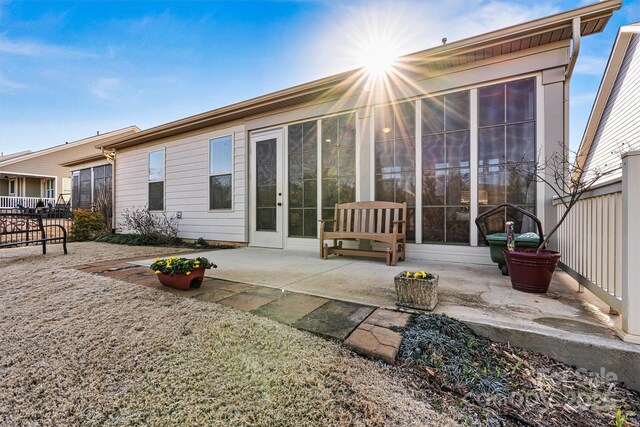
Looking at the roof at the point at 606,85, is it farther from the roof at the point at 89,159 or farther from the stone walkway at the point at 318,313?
the roof at the point at 89,159

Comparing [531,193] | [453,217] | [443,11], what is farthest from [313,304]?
[443,11]

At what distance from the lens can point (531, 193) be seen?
10.7 ft

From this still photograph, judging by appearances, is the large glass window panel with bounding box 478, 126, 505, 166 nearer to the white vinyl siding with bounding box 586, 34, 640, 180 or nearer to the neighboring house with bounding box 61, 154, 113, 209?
the white vinyl siding with bounding box 586, 34, 640, 180

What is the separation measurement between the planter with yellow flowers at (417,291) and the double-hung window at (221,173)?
178 inches

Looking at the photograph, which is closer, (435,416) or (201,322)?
(435,416)

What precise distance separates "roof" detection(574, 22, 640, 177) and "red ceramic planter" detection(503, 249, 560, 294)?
13.5 ft

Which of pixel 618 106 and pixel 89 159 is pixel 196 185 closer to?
pixel 89 159

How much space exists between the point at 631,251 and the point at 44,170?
2097 centimetres

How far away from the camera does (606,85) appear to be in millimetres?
7043

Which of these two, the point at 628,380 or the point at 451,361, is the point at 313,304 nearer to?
the point at 451,361

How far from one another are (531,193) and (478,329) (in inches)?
98.9

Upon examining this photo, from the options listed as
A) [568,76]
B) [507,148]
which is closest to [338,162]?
[507,148]

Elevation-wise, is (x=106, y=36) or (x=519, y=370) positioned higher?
(x=106, y=36)

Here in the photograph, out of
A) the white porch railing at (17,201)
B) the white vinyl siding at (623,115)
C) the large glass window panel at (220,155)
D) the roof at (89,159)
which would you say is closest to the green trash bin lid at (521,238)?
the white vinyl siding at (623,115)
